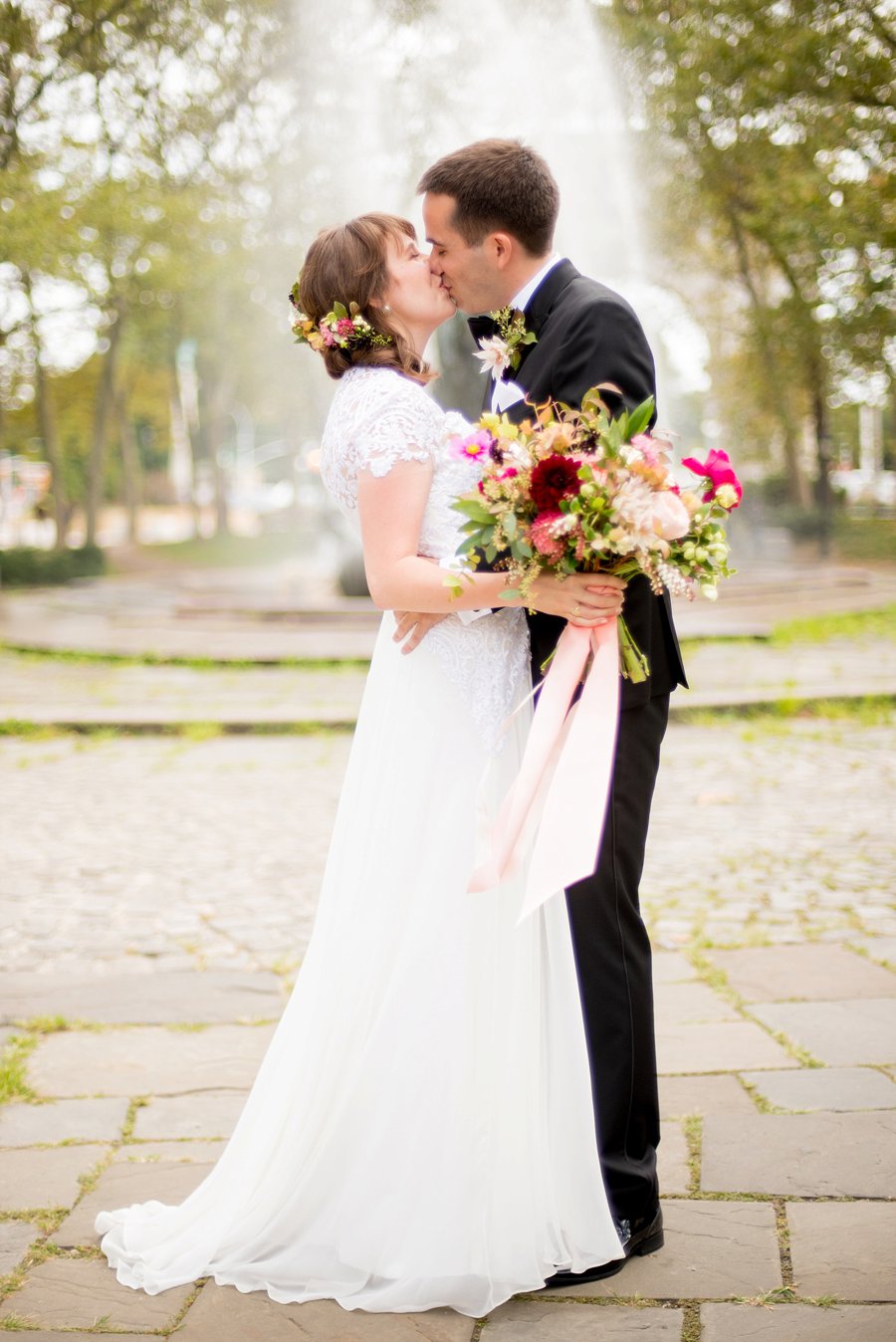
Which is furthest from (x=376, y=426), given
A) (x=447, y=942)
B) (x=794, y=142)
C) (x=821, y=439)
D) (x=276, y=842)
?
(x=821, y=439)

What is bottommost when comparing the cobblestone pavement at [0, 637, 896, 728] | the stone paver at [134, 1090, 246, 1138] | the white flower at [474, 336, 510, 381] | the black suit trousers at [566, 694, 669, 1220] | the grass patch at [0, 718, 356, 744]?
the stone paver at [134, 1090, 246, 1138]

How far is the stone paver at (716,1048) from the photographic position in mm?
3881

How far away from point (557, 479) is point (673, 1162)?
181cm

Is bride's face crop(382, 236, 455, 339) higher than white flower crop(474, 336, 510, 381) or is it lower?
higher

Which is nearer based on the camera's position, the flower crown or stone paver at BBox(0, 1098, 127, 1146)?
the flower crown

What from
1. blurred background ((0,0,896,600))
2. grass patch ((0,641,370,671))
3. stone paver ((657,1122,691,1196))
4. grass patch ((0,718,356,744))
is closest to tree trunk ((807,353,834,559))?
blurred background ((0,0,896,600))

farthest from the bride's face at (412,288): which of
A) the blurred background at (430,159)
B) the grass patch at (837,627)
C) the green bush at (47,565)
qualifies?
the green bush at (47,565)

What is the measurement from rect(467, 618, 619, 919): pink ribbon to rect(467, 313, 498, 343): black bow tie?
0.71 m

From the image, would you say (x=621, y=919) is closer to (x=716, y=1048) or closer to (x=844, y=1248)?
(x=844, y=1248)

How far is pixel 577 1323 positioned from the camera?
262 cm

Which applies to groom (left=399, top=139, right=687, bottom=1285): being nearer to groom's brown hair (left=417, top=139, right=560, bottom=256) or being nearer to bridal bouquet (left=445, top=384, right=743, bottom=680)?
groom's brown hair (left=417, top=139, right=560, bottom=256)

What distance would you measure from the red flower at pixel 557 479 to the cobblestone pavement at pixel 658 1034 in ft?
5.18

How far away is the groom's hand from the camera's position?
2873 mm

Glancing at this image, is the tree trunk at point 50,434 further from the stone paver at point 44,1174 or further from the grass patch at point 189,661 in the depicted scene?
the stone paver at point 44,1174
